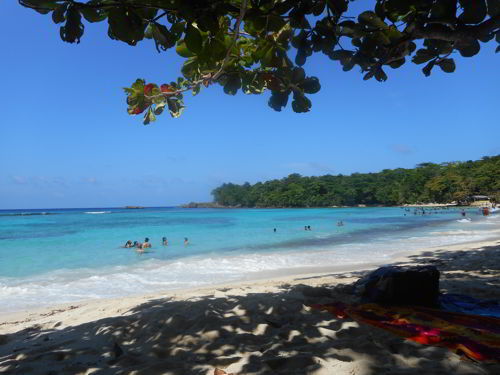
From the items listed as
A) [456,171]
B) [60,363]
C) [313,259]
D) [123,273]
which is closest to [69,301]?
[123,273]

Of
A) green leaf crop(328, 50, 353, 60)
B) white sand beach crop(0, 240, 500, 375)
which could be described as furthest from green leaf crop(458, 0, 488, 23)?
white sand beach crop(0, 240, 500, 375)

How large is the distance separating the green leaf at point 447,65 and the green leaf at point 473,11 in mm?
893

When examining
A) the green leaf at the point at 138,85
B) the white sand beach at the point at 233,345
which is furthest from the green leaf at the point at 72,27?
the white sand beach at the point at 233,345

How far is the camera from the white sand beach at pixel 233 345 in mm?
2035

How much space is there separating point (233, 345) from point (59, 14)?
2661mm

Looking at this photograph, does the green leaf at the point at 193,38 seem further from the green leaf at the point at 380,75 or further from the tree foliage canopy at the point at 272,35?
the green leaf at the point at 380,75

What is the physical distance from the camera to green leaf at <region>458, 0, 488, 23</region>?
180 centimetres

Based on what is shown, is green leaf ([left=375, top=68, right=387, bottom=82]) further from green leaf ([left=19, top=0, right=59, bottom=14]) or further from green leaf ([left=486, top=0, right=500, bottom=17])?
green leaf ([left=19, top=0, right=59, bottom=14])

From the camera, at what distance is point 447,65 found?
2.76 m

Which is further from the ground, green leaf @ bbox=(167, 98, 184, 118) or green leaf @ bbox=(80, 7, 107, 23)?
green leaf @ bbox=(80, 7, 107, 23)

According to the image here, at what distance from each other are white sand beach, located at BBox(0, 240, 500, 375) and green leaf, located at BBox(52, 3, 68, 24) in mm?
2320

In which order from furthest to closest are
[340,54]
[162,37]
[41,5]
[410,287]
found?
[410,287]
[340,54]
[162,37]
[41,5]

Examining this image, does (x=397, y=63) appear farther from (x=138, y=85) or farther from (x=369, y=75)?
(x=138, y=85)

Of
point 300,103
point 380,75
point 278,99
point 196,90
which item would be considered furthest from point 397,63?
point 196,90
